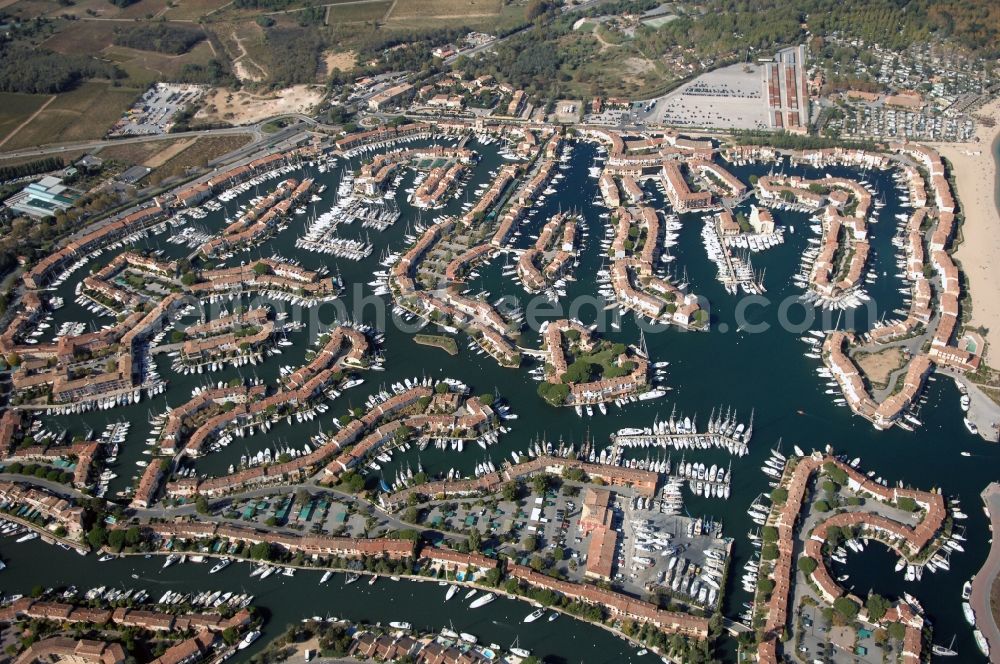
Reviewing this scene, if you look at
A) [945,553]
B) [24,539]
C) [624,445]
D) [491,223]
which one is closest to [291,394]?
[24,539]

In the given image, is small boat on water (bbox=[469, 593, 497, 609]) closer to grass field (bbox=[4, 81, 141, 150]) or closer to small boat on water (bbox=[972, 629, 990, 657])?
small boat on water (bbox=[972, 629, 990, 657])

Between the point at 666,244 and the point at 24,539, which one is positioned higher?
the point at 666,244

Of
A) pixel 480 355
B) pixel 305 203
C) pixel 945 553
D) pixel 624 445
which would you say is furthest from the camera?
pixel 305 203

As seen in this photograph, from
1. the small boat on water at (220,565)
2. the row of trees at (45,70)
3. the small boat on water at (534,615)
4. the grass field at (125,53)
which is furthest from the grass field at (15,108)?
the small boat on water at (534,615)

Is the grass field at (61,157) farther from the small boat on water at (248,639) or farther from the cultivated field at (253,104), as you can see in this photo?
the small boat on water at (248,639)

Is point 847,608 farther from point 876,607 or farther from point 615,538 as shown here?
point 615,538

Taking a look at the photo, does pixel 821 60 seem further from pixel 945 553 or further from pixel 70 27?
pixel 70 27
